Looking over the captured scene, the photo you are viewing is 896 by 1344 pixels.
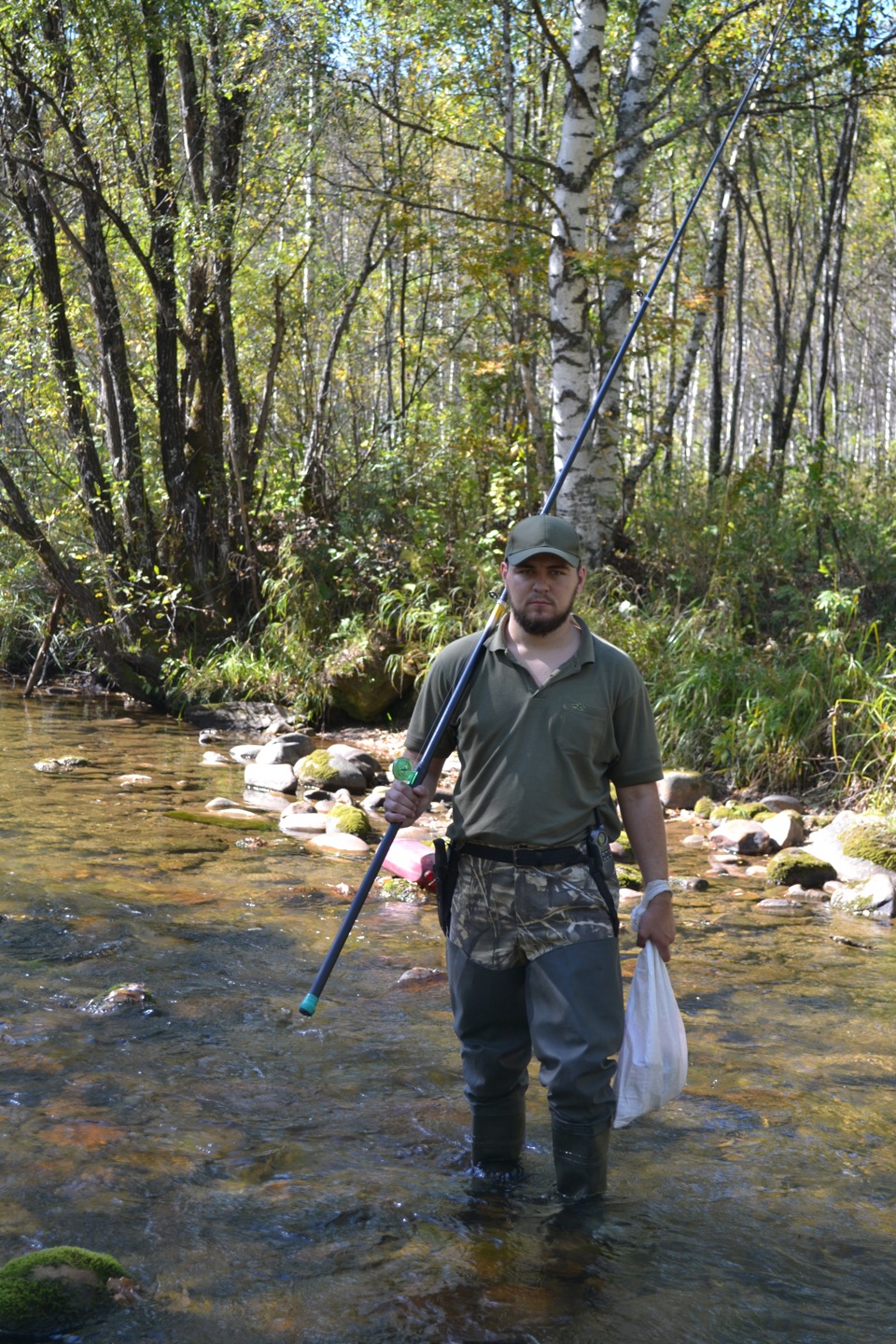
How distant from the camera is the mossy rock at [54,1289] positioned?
2772 millimetres

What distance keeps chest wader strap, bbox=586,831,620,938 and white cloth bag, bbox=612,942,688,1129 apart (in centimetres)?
16

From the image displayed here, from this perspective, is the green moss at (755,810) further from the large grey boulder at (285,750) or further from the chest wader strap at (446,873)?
the chest wader strap at (446,873)

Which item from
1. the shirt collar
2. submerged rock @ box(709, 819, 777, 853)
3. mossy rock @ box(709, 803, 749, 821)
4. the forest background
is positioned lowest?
submerged rock @ box(709, 819, 777, 853)

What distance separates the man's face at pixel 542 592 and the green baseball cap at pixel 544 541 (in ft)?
0.05

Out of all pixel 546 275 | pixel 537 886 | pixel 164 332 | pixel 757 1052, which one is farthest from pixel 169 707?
pixel 537 886

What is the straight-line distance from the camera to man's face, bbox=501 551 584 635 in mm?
3303

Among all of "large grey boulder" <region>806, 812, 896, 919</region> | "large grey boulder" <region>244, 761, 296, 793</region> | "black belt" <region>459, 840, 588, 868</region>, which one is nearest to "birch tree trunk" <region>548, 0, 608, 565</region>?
"large grey boulder" <region>244, 761, 296, 793</region>

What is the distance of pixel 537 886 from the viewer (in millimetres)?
3258

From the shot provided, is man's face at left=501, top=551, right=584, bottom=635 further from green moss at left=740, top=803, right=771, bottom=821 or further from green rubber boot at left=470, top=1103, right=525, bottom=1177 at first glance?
green moss at left=740, top=803, right=771, bottom=821

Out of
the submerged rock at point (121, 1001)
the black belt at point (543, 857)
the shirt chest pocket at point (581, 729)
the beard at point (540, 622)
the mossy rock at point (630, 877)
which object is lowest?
the submerged rock at point (121, 1001)

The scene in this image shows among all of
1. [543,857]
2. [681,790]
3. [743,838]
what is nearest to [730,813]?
[681,790]

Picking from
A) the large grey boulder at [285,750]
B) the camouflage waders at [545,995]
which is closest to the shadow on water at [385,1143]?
the camouflage waders at [545,995]

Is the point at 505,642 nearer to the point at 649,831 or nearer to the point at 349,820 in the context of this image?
the point at 649,831

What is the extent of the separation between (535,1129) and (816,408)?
14.3 m
